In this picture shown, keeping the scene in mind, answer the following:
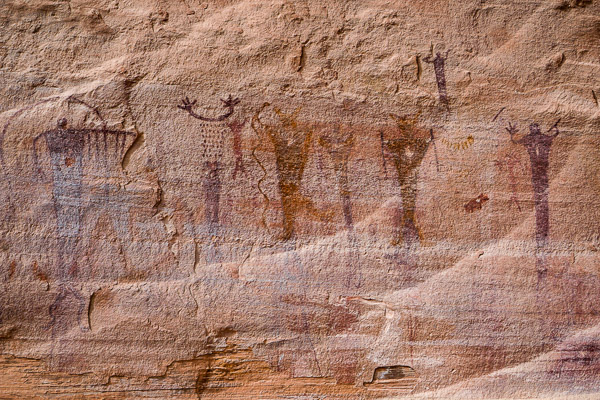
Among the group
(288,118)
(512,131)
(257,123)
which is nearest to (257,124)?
(257,123)

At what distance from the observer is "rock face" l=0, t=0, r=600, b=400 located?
7.93ft

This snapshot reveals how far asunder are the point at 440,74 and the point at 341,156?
0.58 meters

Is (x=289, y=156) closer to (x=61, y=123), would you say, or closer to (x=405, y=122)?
(x=405, y=122)

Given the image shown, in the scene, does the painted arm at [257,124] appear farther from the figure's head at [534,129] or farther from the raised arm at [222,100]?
the figure's head at [534,129]

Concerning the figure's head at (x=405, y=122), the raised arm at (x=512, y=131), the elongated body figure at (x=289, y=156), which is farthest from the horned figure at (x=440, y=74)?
the elongated body figure at (x=289, y=156)

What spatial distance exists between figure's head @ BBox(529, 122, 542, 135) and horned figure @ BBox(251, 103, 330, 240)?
99 cm

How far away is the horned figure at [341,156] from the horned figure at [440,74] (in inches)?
17.6

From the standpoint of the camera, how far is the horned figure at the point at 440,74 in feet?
8.72

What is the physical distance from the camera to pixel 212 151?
99.7 inches

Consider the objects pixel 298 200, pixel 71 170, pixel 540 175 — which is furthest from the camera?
pixel 540 175

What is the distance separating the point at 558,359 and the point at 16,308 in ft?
7.39

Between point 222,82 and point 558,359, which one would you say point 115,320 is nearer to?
point 222,82

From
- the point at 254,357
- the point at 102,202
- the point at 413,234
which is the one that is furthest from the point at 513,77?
the point at 102,202

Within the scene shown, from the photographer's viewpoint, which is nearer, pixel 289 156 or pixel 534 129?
pixel 289 156
